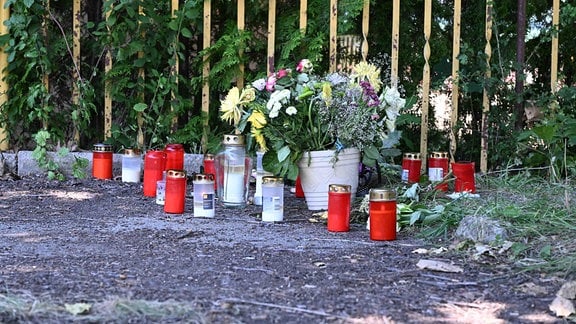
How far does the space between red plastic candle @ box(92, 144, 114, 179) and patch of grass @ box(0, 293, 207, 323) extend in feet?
9.01

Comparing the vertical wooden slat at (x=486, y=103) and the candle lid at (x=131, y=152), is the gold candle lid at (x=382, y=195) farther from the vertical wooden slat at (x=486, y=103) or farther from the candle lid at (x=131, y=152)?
the candle lid at (x=131, y=152)

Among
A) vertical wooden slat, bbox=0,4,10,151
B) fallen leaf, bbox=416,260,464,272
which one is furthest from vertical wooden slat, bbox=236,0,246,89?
fallen leaf, bbox=416,260,464,272

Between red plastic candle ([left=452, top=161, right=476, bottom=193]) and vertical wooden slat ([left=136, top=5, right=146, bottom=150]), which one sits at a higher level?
vertical wooden slat ([left=136, top=5, right=146, bottom=150])

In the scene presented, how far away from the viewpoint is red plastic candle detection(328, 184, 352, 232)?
3791mm

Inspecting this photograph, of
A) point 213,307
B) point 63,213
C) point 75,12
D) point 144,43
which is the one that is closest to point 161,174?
point 63,213

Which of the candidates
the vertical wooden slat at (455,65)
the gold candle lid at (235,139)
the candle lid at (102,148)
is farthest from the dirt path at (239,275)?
the vertical wooden slat at (455,65)

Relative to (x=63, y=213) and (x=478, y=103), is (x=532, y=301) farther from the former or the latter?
(x=478, y=103)

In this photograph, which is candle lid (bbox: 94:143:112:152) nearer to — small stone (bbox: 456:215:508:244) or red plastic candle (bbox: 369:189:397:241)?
red plastic candle (bbox: 369:189:397:241)

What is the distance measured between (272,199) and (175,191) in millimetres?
520

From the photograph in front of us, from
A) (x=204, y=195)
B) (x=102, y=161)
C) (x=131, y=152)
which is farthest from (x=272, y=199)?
(x=102, y=161)

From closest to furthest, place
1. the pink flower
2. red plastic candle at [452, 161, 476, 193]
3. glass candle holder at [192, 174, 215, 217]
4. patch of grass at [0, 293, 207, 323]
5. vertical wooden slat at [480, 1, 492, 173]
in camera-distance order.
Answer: patch of grass at [0, 293, 207, 323]
glass candle holder at [192, 174, 215, 217]
the pink flower
red plastic candle at [452, 161, 476, 193]
vertical wooden slat at [480, 1, 492, 173]

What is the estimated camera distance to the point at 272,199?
4.04m

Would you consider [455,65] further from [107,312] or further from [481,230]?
[107,312]

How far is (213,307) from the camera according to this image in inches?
98.6
